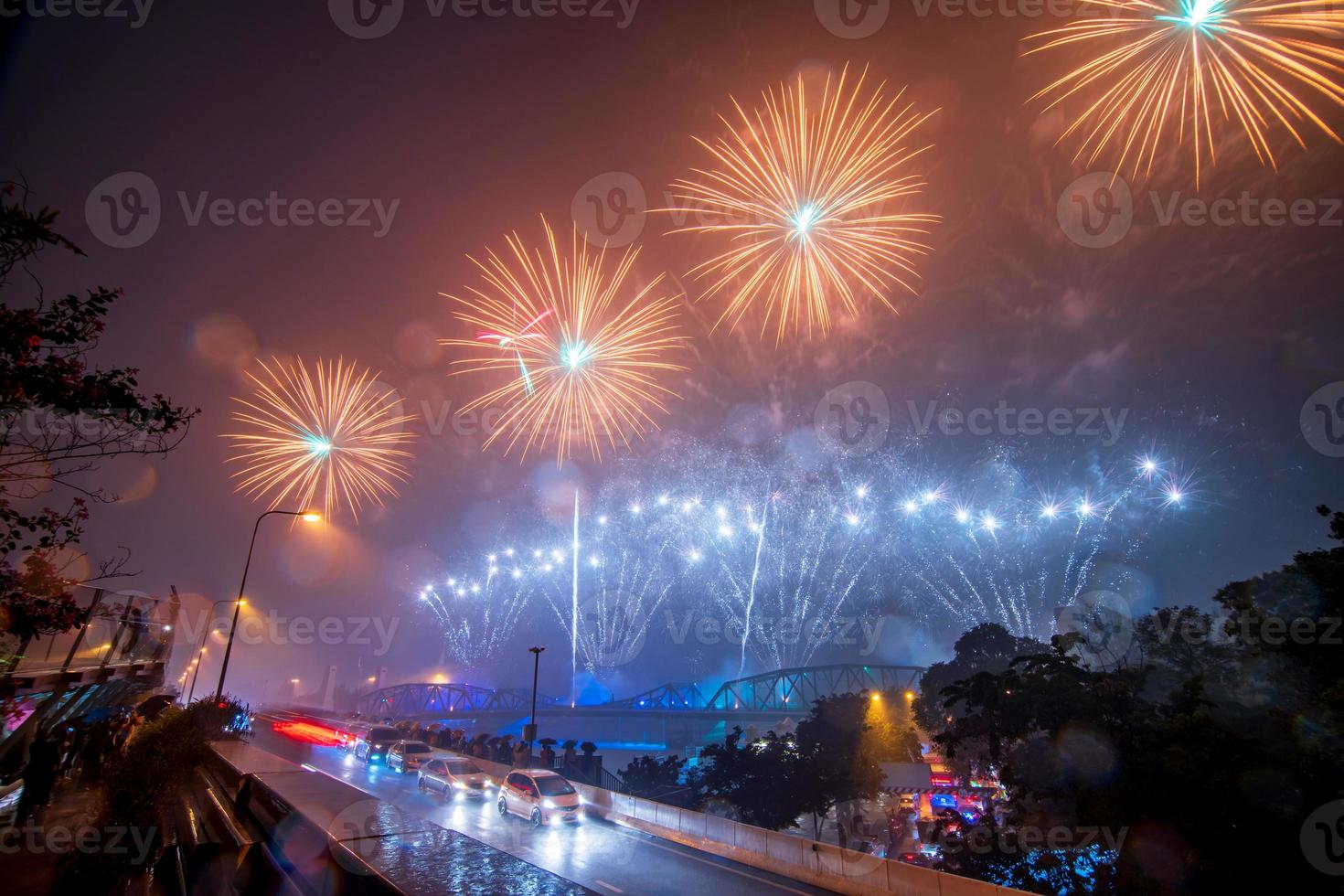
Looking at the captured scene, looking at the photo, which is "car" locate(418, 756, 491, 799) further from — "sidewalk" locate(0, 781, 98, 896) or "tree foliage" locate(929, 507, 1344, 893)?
"tree foliage" locate(929, 507, 1344, 893)

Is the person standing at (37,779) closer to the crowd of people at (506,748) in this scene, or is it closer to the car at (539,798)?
the car at (539,798)

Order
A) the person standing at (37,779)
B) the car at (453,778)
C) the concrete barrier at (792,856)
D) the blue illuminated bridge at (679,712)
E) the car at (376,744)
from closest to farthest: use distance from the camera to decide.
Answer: the person standing at (37,779) < the concrete barrier at (792,856) < the car at (453,778) < the car at (376,744) < the blue illuminated bridge at (679,712)

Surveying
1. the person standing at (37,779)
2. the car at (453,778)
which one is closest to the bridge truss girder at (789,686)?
the car at (453,778)

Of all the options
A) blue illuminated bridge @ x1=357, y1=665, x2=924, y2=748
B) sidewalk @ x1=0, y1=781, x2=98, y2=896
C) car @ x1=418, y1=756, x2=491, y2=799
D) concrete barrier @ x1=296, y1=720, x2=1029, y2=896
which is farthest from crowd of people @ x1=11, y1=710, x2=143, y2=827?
blue illuminated bridge @ x1=357, y1=665, x2=924, y2=748

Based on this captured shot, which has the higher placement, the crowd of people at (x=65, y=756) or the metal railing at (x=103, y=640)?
the metal railing at (x=103, y=640)

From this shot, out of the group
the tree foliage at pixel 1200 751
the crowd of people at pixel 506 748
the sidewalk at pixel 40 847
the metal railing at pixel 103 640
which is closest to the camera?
the sidewalk at pixel 40 847
